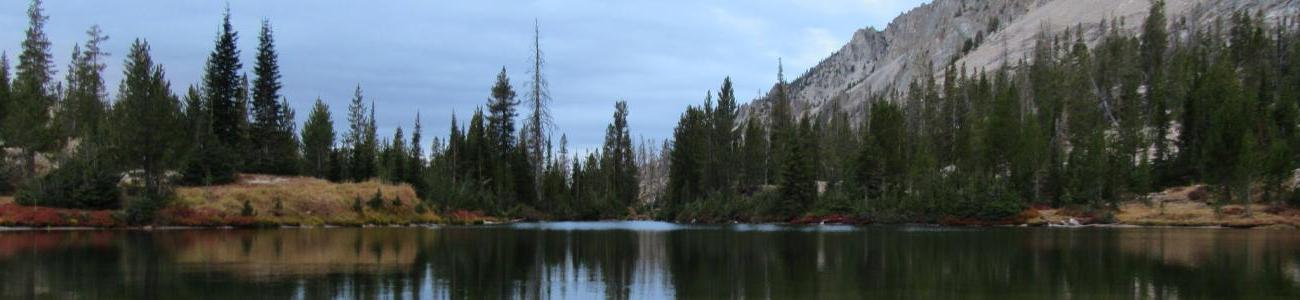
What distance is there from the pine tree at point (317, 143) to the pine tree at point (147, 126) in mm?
22378

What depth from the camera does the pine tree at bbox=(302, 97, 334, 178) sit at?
273 feet

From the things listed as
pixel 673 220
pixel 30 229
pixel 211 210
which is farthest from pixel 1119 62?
pixel 30 229

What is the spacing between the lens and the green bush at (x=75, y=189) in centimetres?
5362

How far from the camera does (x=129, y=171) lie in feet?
198

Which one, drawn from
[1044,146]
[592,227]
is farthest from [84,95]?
[1044,146]

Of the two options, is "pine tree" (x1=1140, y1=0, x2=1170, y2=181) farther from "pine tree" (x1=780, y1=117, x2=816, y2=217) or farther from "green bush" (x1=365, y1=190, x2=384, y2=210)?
"green bush" (x1=365, y1=190, x2=384, y2=210)

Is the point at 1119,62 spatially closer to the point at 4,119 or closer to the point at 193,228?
the point at 193,228

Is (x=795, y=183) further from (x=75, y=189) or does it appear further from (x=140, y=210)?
(x=75, y=189)

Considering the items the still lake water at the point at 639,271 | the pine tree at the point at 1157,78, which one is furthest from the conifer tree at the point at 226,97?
the pine tree at the point at 1157,78

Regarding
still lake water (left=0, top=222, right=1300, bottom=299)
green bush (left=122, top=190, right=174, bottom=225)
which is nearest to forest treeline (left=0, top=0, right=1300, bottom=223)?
green bush (left=122, top=190, right=174, bottom=225)

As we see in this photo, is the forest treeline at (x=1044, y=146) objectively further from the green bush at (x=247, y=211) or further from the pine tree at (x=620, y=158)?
the green bush at (x=247, y=211)

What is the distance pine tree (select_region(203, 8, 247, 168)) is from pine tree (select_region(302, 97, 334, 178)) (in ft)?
19.9

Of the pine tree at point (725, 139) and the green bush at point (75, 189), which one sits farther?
the pine tree at point (725, 139)

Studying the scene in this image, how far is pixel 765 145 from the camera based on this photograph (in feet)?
362
